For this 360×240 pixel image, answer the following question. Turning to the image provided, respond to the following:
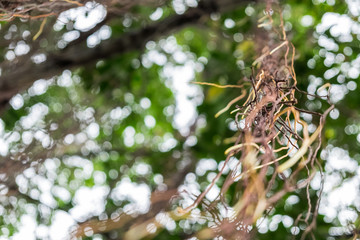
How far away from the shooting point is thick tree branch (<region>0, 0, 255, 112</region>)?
4.38 feet

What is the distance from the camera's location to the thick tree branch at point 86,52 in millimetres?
1335

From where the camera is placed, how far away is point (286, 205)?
1.57 metres

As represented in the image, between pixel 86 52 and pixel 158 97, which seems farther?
pixel 158 97

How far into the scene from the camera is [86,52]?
145cm

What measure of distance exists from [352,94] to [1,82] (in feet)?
3.75

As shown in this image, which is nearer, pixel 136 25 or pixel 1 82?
pixel 1 82

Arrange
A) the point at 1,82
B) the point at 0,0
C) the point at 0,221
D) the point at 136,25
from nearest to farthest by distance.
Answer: the point at 0,0
the point at 1,82
the point at 136,25
the point at 0,221

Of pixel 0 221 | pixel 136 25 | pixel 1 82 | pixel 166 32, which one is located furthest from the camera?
pixel 0 221

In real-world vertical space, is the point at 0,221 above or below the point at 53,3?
below

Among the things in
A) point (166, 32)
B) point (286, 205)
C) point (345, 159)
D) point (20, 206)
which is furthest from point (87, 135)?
point (345, 159)

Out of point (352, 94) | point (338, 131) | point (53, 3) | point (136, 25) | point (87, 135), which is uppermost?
point (53, 3)

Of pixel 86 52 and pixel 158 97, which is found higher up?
pixel 86 52

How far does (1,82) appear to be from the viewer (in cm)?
131

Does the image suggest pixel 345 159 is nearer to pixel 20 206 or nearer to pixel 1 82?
pixel 1 82
